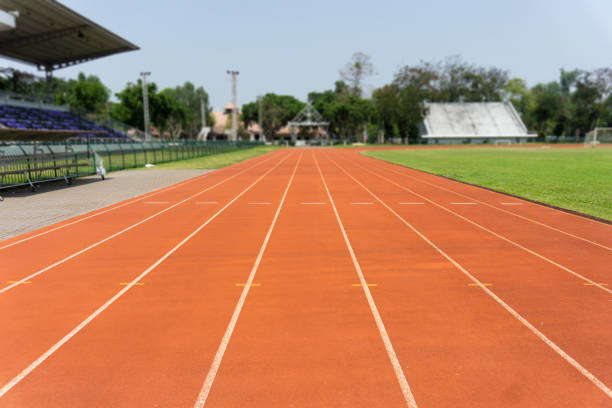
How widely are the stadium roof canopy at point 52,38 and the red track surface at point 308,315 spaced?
28501 mm

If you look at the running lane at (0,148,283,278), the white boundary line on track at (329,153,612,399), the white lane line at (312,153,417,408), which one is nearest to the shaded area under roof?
the running lane at (0,148,283,278)

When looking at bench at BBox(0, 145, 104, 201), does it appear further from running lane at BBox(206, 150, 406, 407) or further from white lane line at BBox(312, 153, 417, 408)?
white lane line at BBox(312, 153, 417, 408)

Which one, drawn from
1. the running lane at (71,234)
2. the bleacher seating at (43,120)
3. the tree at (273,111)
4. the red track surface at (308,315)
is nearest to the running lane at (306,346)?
the red track surface at (308,315)

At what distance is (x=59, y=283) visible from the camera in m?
5.07

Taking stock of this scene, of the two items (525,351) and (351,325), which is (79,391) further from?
(525,351)

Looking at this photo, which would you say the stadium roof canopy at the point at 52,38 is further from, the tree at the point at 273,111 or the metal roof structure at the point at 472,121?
the metal roof structure at the point at 472,121

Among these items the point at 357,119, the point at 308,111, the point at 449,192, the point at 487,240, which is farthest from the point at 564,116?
the point at 487,240

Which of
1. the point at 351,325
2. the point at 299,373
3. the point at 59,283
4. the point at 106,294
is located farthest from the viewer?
the point at 59,283

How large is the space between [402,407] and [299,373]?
2.59 ft

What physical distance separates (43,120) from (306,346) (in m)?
41.5

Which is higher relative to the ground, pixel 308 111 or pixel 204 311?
pixel 308 111

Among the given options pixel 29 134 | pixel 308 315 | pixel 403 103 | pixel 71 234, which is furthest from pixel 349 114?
pixel 308 315

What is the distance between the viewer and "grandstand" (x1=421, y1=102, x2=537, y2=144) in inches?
3039

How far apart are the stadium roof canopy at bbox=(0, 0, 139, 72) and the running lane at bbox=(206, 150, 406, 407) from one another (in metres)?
31.5
